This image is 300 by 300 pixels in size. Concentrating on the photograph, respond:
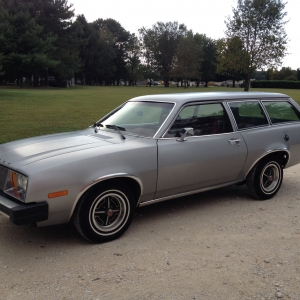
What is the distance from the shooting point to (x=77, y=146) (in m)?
4.04

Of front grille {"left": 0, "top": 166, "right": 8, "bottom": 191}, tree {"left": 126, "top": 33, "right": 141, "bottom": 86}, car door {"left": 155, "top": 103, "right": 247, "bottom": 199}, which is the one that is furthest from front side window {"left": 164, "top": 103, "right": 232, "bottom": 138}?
tree {"left": 126, "top": 33, "right": 141, "bottom": 86}

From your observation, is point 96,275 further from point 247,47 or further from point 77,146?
point 247,47

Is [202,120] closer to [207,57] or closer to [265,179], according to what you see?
[265,179]

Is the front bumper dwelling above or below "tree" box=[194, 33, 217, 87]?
below

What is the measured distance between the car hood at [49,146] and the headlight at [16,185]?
0.09 m

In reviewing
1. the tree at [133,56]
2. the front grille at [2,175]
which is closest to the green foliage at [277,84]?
the tree at [133,56]

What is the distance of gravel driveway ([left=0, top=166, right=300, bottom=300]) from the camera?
3.00 meters

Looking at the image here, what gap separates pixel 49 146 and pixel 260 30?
37608mm

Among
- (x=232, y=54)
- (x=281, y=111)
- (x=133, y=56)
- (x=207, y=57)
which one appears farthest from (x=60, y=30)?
(x=281, y=111)

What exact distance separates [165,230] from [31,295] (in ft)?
5.77

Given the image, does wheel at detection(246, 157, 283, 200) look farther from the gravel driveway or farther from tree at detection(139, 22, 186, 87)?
tree at detection(139, 22, 186, 87)

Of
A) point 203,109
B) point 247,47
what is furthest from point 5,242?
point 247,47

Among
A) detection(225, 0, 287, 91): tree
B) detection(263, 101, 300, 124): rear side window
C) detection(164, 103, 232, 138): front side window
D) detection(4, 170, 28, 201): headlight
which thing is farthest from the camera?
detection(225, 0, 287, 91): tree

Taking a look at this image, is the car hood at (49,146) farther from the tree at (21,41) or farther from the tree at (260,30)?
the tree at (21,41)
